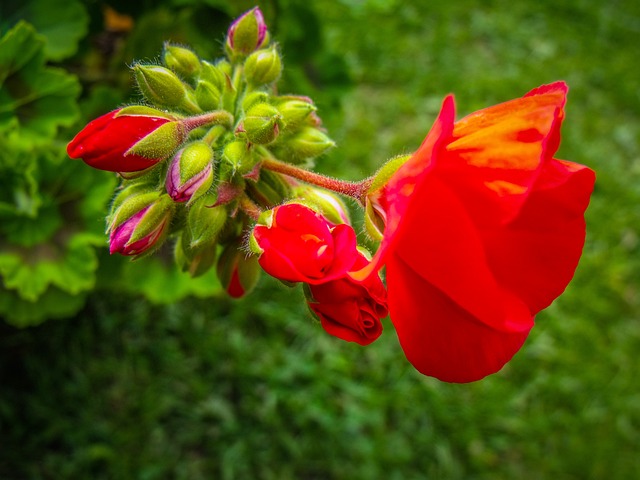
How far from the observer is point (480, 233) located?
0.98 m

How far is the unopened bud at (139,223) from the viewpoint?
1.11m

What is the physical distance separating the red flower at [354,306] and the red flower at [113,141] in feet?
1.18

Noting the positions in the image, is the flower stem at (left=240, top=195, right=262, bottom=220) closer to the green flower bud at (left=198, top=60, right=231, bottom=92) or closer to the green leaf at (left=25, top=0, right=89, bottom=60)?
the green flower bud at (left=198, top=60, right=231, bottom=92)

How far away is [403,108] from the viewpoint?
3562 millimetres

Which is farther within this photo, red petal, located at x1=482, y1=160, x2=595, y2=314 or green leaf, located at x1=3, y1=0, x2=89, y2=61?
green leaf, located at x1=3, y1=0, x2=89, y2=61

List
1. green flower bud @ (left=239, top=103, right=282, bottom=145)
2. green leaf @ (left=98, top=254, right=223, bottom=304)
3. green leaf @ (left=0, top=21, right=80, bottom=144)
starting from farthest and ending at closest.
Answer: green leaf @ (left=98, top=254, right=223, bottom=304) < green leaf @ (left=0, top=21, right=80, bottom=144) < green flower bud @ (left=239, top=103, right=282, bottom=145)

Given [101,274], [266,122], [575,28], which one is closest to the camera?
[266,122]

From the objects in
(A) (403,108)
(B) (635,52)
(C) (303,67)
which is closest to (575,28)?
(B) (635,52)

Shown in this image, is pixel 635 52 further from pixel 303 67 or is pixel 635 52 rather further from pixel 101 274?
pixel 101 274

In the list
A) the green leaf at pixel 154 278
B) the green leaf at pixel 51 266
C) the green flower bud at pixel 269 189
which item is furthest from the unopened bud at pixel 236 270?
the green leaf at pixel 154 278

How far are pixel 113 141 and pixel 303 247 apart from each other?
34 cm

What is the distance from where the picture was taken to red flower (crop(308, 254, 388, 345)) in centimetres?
101

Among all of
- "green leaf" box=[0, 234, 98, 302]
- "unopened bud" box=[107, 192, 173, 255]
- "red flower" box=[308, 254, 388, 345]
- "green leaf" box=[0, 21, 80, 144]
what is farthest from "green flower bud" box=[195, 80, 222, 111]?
"green leaf" box=[0, 234, 98, 302]

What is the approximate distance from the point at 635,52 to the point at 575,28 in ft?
1.36
